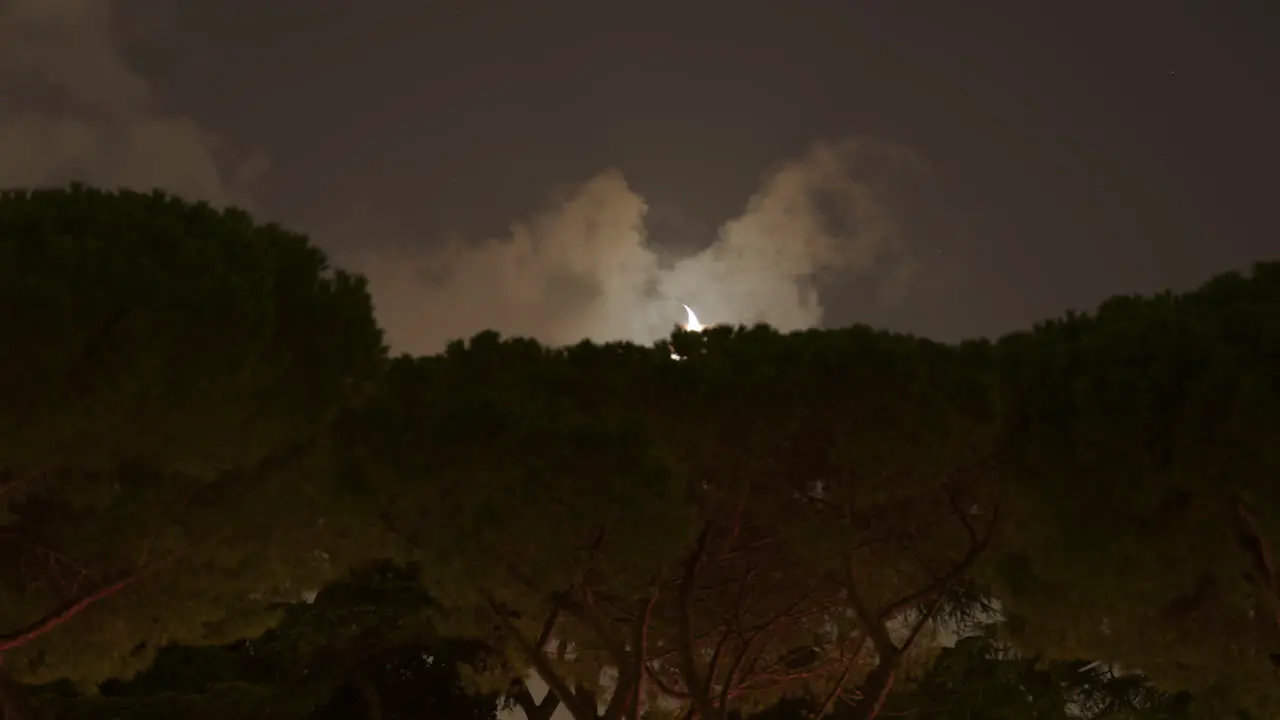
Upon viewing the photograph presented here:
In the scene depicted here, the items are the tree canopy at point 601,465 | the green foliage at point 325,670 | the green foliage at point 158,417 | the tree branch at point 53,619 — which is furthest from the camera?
the green foliage at point 325,670

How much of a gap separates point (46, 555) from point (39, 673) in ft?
6.89

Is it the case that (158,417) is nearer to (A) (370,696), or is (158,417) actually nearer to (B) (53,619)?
(B) (53,619)

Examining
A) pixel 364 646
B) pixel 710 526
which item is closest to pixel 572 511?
pixel 710 526

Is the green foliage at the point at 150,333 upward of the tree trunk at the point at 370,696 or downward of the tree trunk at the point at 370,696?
upward

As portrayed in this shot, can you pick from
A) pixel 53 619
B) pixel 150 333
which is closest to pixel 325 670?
pixel 53 619

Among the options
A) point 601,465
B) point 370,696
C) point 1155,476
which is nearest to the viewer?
point 1155,476

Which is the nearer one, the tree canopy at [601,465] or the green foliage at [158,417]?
the green foliage at [158,417]

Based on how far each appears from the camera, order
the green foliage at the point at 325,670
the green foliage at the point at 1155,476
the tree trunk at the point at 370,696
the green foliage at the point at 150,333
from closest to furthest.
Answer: the green foliage at the point at 150,333 < the green foliage at the point at 1155,476 < the green foliage at the point at 325,670 < the tree trunk at the point at 370,696

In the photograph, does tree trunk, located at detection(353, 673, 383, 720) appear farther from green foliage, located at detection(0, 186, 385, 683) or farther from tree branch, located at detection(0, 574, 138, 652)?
tree branch, located at detection(0, 574, 138, 652)

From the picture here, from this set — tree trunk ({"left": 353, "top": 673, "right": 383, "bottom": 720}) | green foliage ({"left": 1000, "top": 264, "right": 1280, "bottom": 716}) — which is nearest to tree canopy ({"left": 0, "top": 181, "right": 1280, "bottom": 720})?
green foliage ({"left": 1000, "top": 264, "right": 1280, "bottom": 716})

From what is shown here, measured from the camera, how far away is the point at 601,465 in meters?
9.77

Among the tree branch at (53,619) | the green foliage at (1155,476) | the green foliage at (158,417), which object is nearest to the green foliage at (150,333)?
the green foliage at (158,417)

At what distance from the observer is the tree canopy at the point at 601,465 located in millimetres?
8438

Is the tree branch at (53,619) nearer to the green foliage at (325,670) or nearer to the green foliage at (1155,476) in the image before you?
the green foliage at (325,670)
